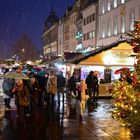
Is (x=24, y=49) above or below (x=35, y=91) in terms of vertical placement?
above

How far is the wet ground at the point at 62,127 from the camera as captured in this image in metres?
13.5

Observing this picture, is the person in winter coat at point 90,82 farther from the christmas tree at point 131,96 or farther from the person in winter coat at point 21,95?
the christmas tree at point 131,96

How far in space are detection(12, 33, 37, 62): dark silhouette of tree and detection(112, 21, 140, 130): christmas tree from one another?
11386cm

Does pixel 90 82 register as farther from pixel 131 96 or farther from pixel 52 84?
pixel 131 96

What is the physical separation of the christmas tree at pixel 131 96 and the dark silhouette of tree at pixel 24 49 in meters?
114

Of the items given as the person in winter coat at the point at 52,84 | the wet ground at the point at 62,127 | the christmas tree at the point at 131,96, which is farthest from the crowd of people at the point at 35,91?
the christmas tree at the point at 131,96

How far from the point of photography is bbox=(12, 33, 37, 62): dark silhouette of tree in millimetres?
127688

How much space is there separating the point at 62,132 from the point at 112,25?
36337 millimetres

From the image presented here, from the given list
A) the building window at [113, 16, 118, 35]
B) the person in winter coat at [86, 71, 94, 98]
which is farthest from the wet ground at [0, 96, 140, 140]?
the building window at [113, 16, 118, 35]

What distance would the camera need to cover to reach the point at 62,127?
611 inches

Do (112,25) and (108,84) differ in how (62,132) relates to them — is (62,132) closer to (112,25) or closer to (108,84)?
A: (108,84)

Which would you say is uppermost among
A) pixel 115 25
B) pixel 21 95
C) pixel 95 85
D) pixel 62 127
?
pixel 115 25

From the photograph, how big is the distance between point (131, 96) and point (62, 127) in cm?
316

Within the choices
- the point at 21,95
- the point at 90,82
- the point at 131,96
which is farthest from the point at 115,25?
the point at 131,96
